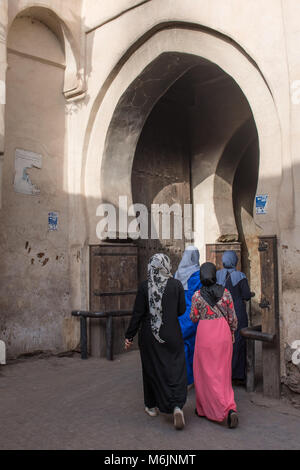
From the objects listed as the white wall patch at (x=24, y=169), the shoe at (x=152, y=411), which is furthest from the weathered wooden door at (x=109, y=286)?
the shoe at (x=152, y=411)

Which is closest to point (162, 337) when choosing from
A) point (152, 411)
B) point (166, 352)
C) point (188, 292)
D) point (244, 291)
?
point (166, 352)

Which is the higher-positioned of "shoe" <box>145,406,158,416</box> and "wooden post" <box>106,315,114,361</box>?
"wooden post" <box>106,315,114,361</box>

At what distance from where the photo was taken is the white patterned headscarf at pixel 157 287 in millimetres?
3875

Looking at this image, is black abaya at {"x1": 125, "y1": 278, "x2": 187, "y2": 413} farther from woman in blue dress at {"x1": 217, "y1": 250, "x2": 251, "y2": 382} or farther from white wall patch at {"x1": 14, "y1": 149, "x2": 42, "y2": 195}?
white wall patch at {"x1": 14, "y1": 149, "x2": 42, "y2": 195}

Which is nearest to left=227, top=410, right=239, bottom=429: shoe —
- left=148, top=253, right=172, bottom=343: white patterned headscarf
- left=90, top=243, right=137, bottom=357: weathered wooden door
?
left=148, top=253, right=172, bottom=343: white patterned headscarf

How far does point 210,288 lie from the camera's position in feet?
13.1

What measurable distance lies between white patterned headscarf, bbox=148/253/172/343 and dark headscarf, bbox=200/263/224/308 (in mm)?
298

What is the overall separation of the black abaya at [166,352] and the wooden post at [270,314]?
39.1 inches

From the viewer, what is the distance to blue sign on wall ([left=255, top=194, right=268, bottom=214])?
458 centimetres

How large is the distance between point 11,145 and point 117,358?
313 cm

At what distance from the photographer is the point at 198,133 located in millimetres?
8250

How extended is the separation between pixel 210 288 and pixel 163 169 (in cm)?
416
